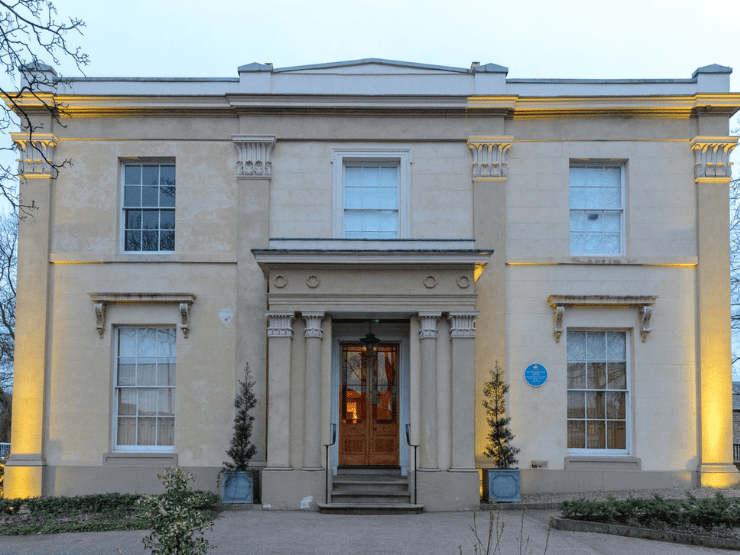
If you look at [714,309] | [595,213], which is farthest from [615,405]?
[595,213]

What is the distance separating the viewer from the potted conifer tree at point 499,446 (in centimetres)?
1467

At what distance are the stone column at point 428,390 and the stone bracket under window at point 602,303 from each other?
8.93 feet

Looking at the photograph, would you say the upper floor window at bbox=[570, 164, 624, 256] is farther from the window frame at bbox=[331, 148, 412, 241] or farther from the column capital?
the window frame at bbox=[331, 148, 412, 241]

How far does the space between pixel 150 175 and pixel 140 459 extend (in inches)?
224

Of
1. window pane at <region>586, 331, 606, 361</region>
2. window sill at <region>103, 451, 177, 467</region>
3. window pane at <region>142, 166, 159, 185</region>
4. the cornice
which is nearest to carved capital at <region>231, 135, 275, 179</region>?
the cornice

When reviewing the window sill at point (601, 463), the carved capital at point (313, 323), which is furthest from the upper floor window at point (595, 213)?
the carved capital at point (313, 323)

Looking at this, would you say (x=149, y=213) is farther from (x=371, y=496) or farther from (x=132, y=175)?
(x=371, y=496)

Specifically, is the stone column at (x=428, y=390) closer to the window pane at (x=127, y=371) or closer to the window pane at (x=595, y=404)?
the window pane at (x=595, y=404)

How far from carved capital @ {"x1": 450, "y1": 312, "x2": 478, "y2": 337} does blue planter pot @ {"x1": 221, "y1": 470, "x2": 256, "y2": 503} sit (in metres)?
4.49

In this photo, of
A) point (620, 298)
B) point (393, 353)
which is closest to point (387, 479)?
point (393, 353)

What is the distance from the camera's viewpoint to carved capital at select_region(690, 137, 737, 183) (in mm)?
16328

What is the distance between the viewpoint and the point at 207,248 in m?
16.3

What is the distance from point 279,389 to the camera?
14.6 m

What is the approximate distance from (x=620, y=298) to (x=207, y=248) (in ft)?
26.9
